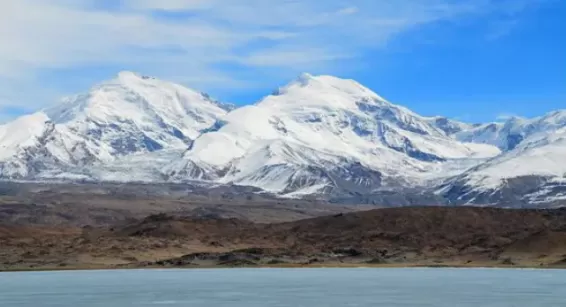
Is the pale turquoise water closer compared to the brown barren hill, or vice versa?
the pale turquoise water

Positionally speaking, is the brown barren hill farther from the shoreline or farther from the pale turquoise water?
the pale turquoise water

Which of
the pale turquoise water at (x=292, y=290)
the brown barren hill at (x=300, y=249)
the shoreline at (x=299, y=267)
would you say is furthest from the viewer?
the brown barren hill at (x=300, y=249)

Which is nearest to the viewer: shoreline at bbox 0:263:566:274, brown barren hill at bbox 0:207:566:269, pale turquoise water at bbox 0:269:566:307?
pale turquoise water at bbox 0:269:566:307

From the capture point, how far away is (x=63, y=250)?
171125 mm

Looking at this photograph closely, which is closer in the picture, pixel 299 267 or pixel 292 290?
pixel 292 290

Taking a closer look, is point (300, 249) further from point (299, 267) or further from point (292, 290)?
point (292, 290)

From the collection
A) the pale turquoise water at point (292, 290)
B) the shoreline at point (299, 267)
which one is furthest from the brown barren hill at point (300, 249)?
the pale turquoise water at point (292, 290)

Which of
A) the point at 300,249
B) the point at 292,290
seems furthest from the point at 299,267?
the point at 292,290

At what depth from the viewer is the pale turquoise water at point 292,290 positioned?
77.1m

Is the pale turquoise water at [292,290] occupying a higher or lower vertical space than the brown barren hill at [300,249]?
lower

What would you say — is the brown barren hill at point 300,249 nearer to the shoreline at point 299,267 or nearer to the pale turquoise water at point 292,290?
the shoreline at point 299,267

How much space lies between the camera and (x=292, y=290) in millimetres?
91125

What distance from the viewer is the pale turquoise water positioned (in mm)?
77062

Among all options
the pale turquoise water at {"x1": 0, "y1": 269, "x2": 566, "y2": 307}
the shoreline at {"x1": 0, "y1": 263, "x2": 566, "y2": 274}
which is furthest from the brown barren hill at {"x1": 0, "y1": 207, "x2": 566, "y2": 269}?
the pale turquoise water at {"x1": 0, "y1": 269, "x2": 566, "y2": 307}
